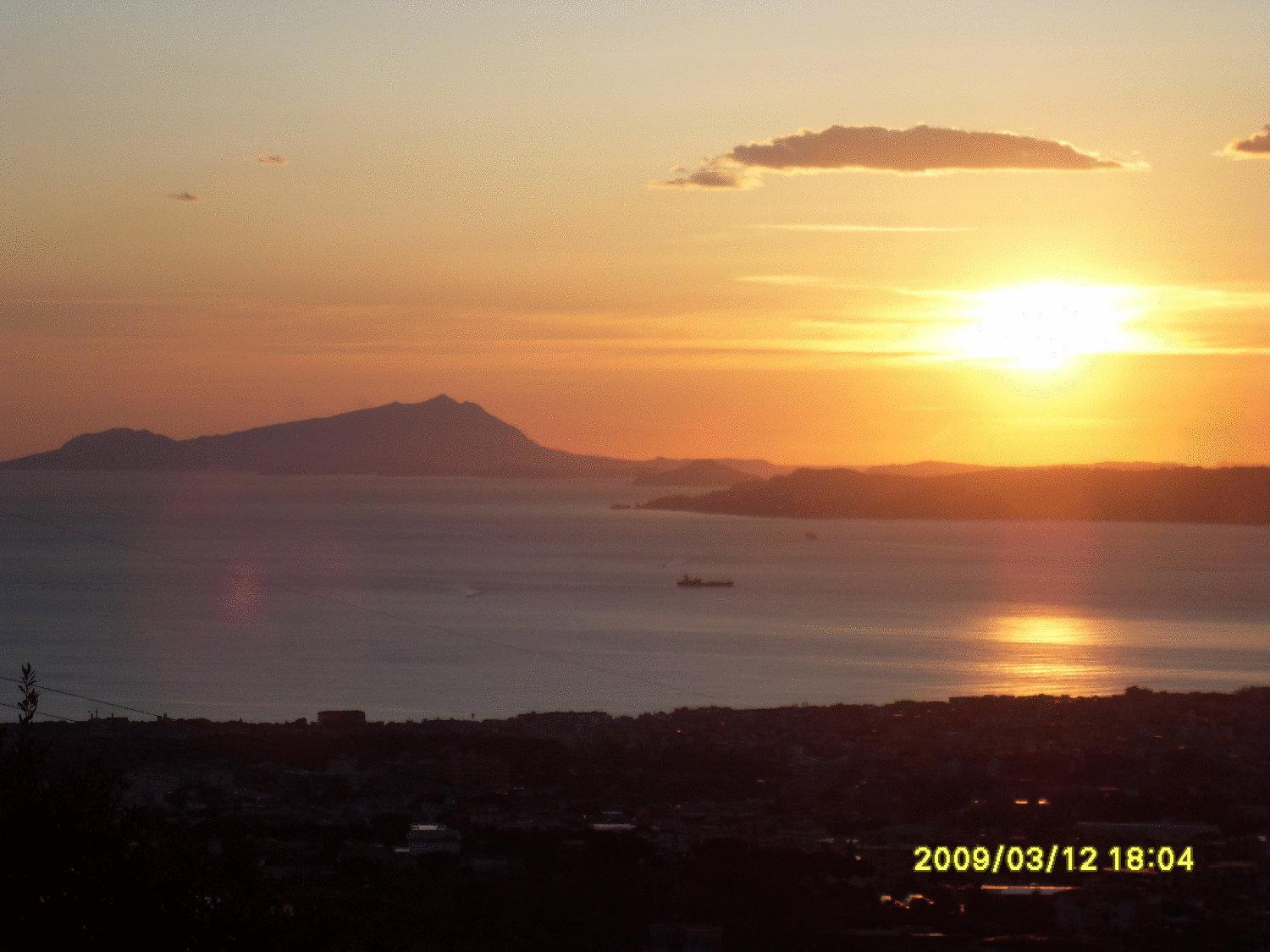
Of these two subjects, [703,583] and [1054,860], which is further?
[703,583]

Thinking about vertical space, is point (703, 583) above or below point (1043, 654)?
above

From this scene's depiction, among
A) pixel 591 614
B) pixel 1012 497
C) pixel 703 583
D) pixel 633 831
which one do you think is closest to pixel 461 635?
pixel 591 614

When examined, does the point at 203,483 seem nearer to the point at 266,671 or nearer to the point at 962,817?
the point at 266,671

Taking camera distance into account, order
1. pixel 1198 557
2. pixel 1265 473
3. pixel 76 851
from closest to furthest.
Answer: pixel 76 851
pixel 1198 557
pixel 1265 473

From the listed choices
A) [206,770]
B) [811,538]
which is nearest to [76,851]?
[206,770]

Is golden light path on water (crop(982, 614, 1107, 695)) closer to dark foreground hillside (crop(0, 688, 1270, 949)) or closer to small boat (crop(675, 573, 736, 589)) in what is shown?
dark foreground hillside (crop(0, 688, 1270, 949))

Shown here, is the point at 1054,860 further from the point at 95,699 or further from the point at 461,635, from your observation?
the point at 461,635

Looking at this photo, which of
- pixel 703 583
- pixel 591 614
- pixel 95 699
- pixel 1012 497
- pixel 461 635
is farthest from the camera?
pixel 1012 497

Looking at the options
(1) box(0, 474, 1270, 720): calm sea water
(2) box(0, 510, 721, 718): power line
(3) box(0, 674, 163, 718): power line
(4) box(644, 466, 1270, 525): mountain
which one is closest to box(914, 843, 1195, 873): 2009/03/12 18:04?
(1) box(0, 474, 1270, 720): calm sea water
